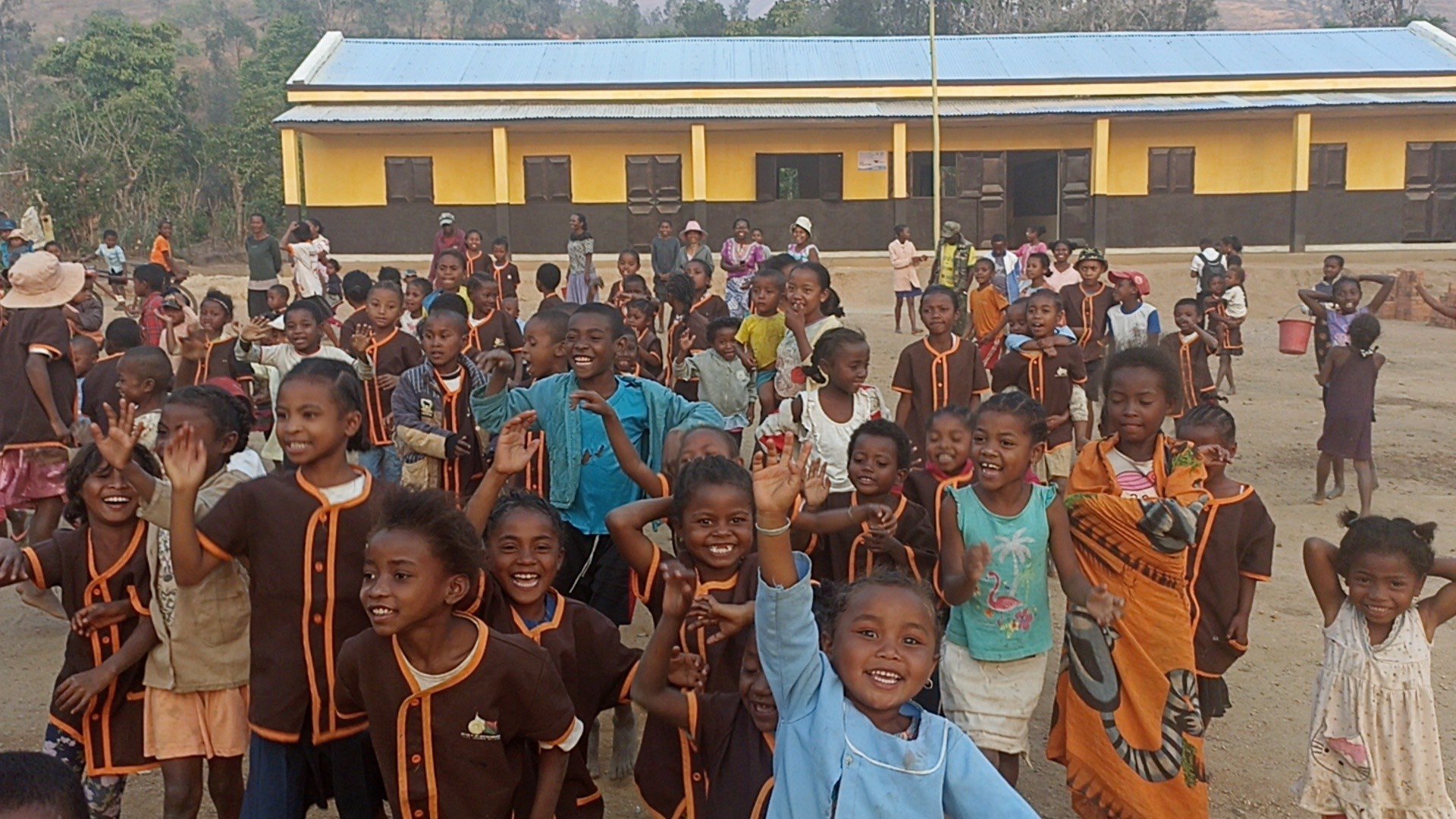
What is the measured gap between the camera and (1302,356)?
46.9 ft

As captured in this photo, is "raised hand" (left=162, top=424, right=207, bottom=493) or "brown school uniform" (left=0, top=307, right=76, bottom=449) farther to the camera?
"brown school uniform" (left=0, top=307, right=76, bottom=449)

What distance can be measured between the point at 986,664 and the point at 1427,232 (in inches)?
837

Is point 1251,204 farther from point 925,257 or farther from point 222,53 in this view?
point 222,53

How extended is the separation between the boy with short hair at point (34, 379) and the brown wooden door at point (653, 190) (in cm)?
1528

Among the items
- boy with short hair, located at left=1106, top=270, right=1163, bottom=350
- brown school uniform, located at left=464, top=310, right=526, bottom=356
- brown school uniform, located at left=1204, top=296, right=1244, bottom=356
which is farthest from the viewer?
brown school uniform, located at left=1204, top=296, right=1244, bottom=356

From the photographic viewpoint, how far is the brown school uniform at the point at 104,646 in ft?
10.0

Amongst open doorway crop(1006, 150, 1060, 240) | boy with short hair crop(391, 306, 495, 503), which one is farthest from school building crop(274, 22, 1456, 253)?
boy with short hair crop(391, 306, 495, 503)

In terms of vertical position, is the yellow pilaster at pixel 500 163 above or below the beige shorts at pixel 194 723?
above

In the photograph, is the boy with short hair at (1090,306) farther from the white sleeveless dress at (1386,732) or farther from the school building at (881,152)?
the school building at (881,152)

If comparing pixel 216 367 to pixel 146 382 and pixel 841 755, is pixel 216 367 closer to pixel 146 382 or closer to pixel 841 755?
pixel 146 382

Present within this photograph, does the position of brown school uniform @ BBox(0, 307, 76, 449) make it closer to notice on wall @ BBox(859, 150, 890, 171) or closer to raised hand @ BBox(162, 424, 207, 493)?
raised hand @ BBox(162, 424, 207, 493)

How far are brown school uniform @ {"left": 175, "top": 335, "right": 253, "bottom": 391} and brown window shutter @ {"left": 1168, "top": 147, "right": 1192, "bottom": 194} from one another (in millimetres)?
18191

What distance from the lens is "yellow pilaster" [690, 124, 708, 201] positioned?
65.8 feet

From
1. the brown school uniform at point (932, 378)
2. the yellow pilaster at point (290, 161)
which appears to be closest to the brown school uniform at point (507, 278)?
the brown school uniform at point (932, 378)
